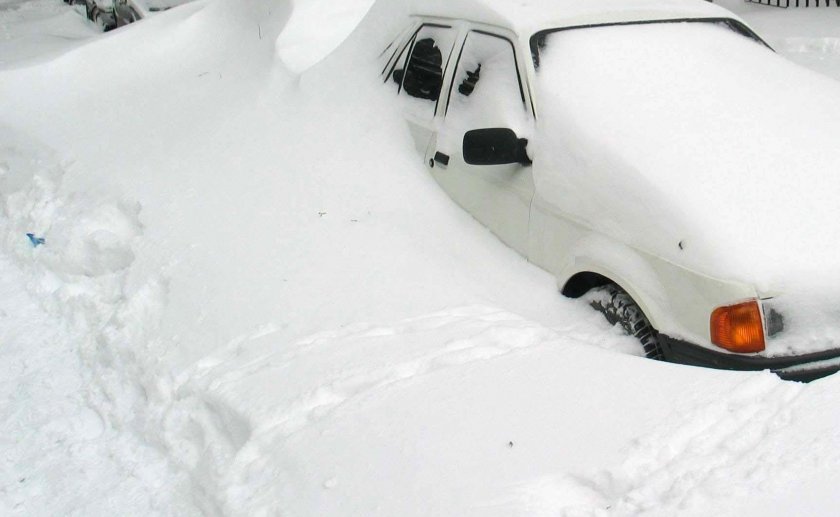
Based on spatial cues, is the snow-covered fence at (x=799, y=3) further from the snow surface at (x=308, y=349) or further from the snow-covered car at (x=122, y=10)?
the snow-covered car at (x=122, y=10)

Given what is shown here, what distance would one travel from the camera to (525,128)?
12.9ft

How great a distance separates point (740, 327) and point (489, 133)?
4.47ft

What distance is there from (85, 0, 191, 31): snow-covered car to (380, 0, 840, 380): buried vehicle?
6.55 meters

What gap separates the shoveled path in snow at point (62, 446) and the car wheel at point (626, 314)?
72.4 inches

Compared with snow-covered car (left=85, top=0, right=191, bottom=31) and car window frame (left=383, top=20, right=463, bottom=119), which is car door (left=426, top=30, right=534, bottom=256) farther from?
snow-covered car (left=85, top=0, right=191, bottom=31)

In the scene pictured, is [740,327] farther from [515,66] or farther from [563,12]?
[563,12]

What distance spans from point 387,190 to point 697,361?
202cm

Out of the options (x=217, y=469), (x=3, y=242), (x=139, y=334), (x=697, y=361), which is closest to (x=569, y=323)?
(x=697, y=361)

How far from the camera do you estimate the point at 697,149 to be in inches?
138

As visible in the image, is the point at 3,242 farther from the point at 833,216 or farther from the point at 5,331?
the point at 833,216

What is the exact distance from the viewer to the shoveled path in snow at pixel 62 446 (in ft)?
10.6

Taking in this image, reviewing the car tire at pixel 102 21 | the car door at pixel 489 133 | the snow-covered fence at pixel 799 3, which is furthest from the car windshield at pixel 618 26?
the car tire at pixel 102 21

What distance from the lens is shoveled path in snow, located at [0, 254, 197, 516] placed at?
3.22 metres

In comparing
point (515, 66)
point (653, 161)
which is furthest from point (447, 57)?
point (653, 161)
